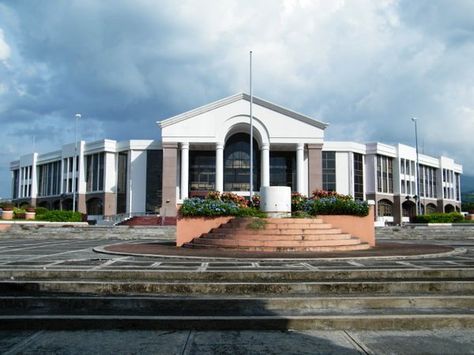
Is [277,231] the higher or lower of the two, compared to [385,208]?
lower

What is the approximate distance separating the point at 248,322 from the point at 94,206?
198ft

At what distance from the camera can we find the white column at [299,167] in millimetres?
51594

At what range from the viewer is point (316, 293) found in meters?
7.58

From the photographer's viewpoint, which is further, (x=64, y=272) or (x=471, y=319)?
(x=64, y=272)

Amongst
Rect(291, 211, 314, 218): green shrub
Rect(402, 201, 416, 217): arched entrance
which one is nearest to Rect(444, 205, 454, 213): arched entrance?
Rect(402, 201, 416, 217): arched entrance

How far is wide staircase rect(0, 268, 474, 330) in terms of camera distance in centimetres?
571

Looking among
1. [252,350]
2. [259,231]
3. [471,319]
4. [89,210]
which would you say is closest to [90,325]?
[252,350]

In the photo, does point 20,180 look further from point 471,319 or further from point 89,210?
point 471,319

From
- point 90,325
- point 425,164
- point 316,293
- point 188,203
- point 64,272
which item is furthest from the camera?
point 425,164

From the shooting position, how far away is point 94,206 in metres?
62.2

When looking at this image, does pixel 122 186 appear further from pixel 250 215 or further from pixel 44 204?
pixel 250 215

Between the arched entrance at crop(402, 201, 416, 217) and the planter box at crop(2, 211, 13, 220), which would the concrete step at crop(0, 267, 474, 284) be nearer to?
the planter box at crop(2, 211, 13, 220)

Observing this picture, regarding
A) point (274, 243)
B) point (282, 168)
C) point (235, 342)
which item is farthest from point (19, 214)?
point (235, 342)

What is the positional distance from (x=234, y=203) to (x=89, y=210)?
50.1 m
